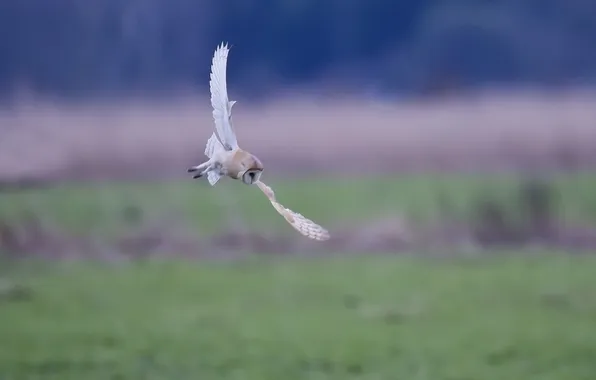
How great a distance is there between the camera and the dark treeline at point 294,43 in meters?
13.6

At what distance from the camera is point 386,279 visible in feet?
40.4

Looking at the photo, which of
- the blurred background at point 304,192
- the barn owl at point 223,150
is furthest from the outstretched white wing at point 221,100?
the blurred background at point 304,192

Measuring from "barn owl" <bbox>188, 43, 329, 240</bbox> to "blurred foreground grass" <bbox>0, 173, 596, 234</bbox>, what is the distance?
442 inches

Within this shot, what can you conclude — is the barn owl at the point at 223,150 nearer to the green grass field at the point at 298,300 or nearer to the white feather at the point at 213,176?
the white feather at the point at 213,176

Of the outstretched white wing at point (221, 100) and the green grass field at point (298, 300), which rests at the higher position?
the green grass field at point (298, 300)

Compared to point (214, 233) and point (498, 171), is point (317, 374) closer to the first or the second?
point (214, 233)

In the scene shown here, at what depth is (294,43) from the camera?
557 inches

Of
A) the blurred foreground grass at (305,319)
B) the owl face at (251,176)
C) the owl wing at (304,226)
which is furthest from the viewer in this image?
the blurred foreground grass at (305,319)

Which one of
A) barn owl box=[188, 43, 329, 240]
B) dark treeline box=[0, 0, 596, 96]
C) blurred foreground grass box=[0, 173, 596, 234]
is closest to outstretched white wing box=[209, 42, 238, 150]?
barn owl box=[188, 43, 329, 240]

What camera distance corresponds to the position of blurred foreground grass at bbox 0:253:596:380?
29.0ft

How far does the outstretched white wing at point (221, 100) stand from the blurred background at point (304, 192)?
6.77m

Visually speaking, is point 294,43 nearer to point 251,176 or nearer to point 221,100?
point 221,100

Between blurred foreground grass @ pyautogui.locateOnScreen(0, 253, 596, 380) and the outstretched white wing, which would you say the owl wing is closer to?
the outstretched white wing

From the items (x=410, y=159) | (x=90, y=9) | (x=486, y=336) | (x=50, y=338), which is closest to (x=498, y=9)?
(x=410, y=159)
